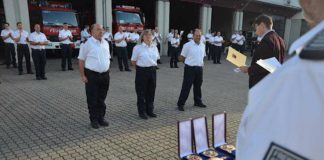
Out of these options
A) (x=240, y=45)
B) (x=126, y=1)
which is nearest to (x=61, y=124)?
(x=240, y=45)

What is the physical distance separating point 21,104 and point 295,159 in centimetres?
711

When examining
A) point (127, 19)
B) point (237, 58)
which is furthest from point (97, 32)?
point (127, 19)

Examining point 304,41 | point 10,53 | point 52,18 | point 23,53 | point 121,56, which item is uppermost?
point 52,18

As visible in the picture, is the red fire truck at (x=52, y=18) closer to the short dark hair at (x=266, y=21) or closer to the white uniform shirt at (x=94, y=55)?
the white uniform shirt at (x=94, y=55)

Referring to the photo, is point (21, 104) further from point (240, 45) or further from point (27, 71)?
point (240, 45)

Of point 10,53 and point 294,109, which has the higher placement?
point 294,109

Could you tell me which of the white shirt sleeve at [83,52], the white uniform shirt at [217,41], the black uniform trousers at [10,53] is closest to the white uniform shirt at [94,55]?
the white shirt sleeve at [83,52]

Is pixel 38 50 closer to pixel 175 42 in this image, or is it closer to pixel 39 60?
pixel 39 60

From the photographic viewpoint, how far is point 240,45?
61.8 ft

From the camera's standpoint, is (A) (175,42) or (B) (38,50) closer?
(B) (38,50)

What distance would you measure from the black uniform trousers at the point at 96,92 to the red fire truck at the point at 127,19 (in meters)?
11.1

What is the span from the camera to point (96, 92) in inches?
205

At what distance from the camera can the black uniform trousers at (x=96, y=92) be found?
5.11 metres

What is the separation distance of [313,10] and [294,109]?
400 mm
